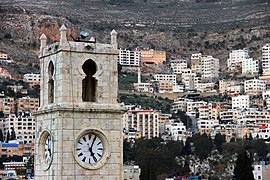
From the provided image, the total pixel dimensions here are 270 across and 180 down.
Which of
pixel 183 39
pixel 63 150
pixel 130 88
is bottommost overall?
pixel 63 150

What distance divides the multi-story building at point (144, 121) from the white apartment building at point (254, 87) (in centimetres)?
2294

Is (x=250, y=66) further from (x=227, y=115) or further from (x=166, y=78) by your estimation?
(x=227, y=115)

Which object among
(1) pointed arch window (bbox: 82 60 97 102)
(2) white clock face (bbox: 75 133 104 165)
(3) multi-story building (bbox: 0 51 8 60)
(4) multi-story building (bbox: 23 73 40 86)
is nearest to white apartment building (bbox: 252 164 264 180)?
(1) pointed arch window (bbox: 82 60 97 102)

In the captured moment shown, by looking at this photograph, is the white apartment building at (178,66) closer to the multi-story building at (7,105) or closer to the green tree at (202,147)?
the multi-story building at (7,105)

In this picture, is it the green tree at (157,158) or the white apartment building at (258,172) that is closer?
the white apartment building at (258,172)

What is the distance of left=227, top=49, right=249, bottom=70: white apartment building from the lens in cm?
16780

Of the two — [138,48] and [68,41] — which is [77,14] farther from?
[68,41]

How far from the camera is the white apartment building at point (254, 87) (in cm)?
14975

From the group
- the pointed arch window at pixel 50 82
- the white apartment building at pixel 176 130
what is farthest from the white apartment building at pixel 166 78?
the pointed arch window at pixel 50 82

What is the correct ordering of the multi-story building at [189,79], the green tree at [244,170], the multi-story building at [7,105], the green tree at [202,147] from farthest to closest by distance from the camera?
the multi-story building at [189,79]
the multi-story building at [7,105]
the green tree at [202,147]
the green tree at [244,170]

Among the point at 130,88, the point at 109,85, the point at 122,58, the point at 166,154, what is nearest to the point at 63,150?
the point at 109,85

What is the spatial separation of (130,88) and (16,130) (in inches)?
1258

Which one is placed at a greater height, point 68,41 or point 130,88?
point 130,88

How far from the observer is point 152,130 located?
132250mm
